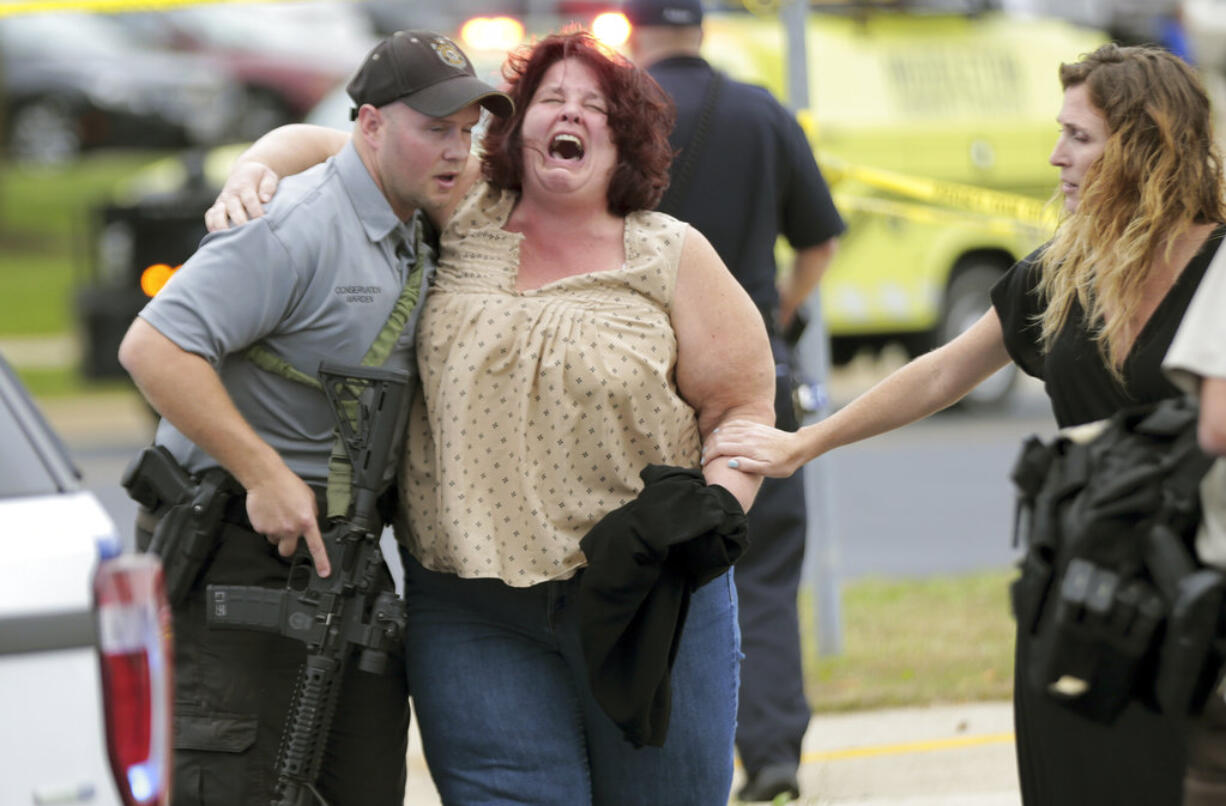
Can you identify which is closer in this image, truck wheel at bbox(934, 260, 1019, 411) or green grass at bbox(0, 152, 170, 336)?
truck wheel at bbox(934, 260, 1019, 411)

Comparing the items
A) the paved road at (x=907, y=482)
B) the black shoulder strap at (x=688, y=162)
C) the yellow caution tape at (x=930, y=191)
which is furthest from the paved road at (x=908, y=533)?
the black shoulder strap at (x=688, y=162)

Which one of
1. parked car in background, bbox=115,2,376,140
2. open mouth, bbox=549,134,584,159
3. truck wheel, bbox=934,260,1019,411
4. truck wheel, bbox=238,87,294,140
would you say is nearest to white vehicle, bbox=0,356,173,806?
open mouth, bbox=549,134,584,159

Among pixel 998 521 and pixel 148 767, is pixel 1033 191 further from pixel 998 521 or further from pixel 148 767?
pixel 148 767

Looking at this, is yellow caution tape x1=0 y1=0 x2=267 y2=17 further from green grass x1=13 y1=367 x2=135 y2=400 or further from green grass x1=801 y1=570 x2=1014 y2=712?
green grass x1=13 y1=367 x2=135 y2=400

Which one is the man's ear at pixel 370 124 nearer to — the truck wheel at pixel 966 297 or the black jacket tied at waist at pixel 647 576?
the black jacket tied at waist at pixel 647 576

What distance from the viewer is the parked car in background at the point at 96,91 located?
76.4 ft

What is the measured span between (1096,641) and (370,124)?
1652 millimetres

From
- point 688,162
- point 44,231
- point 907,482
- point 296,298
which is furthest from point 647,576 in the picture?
point 44,231

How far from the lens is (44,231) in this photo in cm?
2452

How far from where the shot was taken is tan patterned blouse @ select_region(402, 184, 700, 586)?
3.62 m

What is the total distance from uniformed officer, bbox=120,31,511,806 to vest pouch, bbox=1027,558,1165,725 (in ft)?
4.33

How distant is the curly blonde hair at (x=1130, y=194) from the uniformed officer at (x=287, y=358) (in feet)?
3.55

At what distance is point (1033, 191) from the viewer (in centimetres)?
1380

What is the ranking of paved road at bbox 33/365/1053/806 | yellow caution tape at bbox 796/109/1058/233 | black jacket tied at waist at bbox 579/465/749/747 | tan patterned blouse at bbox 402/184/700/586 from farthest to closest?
1. yellow caution tape at bbox 796/109/1058/233
2. paved road at bbox 33/365/1053/806
3. tan patterned blouse at bbox 402/184/700/586
4. black jacket tied at waist at bbox 579/465/749/747
